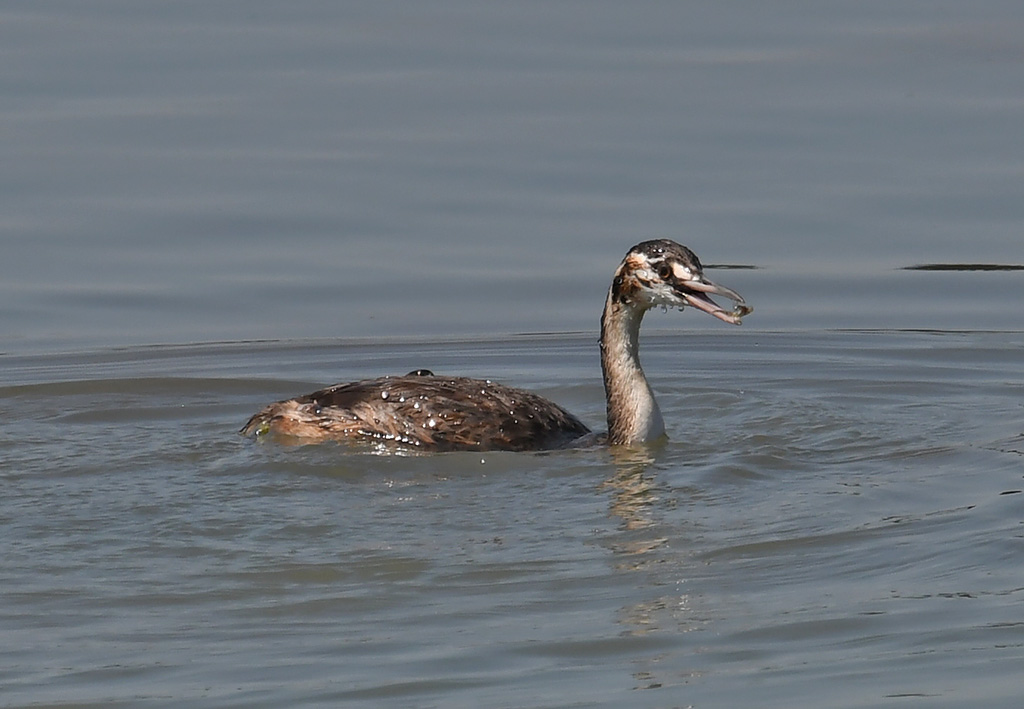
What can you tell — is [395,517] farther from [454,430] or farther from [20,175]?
[20,175]

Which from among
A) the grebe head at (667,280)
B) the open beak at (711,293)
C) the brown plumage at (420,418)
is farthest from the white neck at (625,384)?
the open beak at (711,293)

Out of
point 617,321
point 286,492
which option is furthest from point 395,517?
point 617,321

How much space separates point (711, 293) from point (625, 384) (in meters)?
0.88

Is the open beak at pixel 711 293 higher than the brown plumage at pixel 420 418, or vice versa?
the open beak at pixel 711 293

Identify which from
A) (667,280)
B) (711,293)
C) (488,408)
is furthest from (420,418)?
(711,293)

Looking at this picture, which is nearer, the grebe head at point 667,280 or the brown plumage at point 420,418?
the grebe head at point 667,280

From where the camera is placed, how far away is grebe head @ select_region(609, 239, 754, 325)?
11.8 metres

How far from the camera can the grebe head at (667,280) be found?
11.8 metres

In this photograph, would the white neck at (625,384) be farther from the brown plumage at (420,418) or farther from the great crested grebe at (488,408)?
the brown plumage at (420,418)

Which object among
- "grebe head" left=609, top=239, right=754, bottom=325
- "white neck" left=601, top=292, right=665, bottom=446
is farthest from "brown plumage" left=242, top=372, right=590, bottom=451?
"grebe head" left=609, top=239, right=754, bottom=325

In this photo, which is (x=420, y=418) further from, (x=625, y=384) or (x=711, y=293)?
(x=711, y=293)

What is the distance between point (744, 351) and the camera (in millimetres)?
14727

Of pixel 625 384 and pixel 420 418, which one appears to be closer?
pixel 420 418

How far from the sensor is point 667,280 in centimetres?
1203
